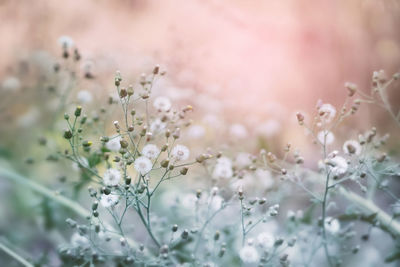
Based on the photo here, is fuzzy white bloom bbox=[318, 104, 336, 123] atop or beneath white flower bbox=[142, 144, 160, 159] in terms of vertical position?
atop

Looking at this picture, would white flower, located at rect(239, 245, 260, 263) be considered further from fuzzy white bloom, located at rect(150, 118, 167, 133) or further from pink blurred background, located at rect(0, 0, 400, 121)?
pink blurred background, located at rect(0, 0, 400, 121)

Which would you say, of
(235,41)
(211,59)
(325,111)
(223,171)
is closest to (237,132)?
(223,171)

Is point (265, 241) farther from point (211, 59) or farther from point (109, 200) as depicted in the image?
point (211, 59)

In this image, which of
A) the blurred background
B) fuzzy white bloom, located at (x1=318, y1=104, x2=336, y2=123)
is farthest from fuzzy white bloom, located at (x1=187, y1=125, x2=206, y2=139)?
fuzzy white bloom, located at (x1=318, y1=104, x2=336, y2=123)

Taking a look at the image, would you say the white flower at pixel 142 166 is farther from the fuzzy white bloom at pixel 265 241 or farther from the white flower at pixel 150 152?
the fuzzy white bloom at pixel 265 241

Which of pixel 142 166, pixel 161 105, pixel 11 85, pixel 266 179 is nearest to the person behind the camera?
pixel 142 166

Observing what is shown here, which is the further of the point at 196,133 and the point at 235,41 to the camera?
the point at 235,41
